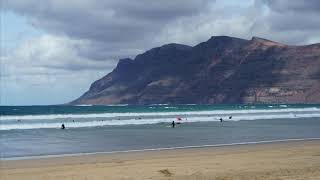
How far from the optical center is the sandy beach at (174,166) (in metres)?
11.9

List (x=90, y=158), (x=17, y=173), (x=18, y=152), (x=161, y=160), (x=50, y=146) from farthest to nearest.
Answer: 1. (x=50, y=146)
2. (x=18, y=152)
3. (x=90, y=158)
4. (x=161, y=160)
5. (x=17, y=173)

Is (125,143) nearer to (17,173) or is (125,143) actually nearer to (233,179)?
(17,173)

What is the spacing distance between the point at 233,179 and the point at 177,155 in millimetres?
5871

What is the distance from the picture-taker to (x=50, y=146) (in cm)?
2103

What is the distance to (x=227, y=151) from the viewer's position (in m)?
18.5

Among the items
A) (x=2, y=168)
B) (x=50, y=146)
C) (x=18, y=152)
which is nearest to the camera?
(x=2, y=168)

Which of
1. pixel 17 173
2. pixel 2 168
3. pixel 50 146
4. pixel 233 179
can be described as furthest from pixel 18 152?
pixel 233 179

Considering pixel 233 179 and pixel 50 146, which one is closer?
pixel 233 179

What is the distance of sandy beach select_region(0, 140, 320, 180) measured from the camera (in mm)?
11922

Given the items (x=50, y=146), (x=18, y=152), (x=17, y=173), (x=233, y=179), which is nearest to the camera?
(x=233, y=179)

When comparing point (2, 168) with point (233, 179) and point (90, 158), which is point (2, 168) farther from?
point (233, 179)

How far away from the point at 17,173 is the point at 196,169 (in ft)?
14.9

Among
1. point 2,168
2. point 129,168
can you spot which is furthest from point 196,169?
point 2,168

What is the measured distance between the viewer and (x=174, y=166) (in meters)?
13.6
